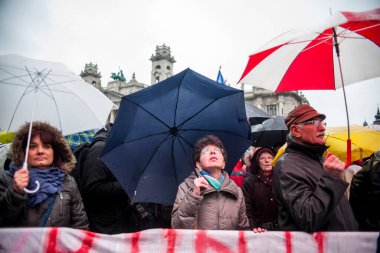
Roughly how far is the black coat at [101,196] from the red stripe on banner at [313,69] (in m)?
2.06

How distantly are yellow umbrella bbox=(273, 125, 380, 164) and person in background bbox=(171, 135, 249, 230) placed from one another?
1218 millimetres

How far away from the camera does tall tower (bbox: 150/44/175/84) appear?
59219mm

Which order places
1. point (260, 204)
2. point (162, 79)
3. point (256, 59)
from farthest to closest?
1. point (162, 79)
2. point (260, 204)
3. point (256, 59)

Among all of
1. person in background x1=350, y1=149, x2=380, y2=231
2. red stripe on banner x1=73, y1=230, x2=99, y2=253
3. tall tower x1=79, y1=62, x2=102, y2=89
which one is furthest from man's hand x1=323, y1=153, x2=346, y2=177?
tall tower x1=79, y1=62, x2=102, y2=89

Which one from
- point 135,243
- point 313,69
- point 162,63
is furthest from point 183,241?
point 162,63

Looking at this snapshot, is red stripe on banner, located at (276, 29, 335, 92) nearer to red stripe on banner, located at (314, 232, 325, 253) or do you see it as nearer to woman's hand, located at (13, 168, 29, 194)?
red stripe on banner, located at (314, 232, 325, 253)

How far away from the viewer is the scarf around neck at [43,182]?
2.11 meters

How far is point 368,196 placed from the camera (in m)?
2.52

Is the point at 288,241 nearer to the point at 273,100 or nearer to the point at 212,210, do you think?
the point at 212,210

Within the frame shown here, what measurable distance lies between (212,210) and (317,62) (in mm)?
1902

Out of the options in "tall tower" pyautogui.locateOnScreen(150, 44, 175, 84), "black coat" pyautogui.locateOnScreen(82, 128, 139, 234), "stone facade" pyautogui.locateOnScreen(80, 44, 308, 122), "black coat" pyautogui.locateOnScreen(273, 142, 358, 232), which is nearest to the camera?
"black coat" pyautogui.locateOnScreen(273, 142, 358, 232)

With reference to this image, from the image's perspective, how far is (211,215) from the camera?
91.2 inches

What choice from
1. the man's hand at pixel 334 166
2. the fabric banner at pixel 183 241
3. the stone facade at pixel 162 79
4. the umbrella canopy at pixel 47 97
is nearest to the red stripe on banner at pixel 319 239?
the fabric banner at pixel 183 241

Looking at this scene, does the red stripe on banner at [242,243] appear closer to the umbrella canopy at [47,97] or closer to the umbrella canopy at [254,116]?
the umbrella canopy at [47,97]
